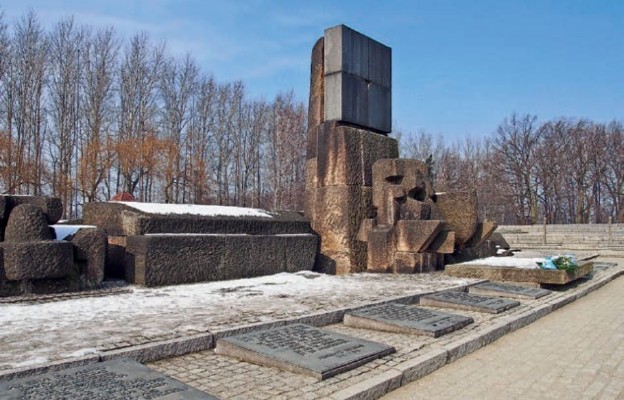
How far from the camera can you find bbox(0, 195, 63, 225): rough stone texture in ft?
18.7

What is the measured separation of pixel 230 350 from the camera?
361cm

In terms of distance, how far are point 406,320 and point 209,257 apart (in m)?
3.35

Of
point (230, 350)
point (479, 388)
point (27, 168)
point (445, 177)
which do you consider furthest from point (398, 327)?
point (445, 177)

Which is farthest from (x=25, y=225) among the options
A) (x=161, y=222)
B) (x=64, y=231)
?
(x=161, y=222)

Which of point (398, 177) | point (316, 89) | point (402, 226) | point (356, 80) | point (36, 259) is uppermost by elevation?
point (356, 80)

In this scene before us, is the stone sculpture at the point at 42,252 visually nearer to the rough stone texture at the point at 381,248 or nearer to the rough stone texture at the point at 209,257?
the rough stone texture at the point at 209,257

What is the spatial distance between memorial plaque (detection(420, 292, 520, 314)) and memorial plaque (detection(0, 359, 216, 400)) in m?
3.91

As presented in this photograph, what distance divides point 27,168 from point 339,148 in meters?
18.3

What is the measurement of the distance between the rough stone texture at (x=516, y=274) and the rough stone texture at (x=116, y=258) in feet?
17.5

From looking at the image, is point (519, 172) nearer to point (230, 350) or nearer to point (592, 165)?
point (592, 165)

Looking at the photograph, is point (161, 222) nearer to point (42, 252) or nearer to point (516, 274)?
point (42, 252)

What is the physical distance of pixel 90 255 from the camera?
6.02m

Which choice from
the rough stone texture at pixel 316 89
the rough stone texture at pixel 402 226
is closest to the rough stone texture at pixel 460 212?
the rough stone texture at pixel 402 226

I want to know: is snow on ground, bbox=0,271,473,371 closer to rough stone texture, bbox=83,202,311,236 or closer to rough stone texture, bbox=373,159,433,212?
rough stone texture, bbox=83,202,311,236
